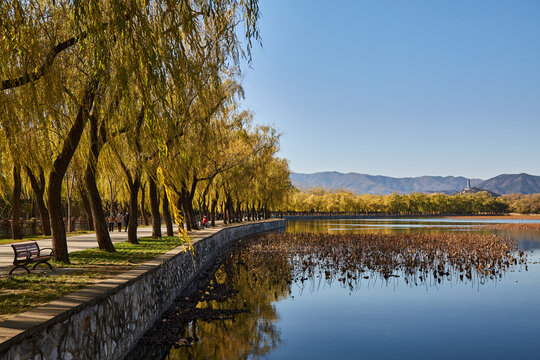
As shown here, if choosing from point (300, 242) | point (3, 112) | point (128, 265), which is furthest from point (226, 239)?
point (3, 112)

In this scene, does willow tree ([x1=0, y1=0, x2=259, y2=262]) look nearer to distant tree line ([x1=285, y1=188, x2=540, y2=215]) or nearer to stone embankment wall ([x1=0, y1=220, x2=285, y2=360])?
stone embankment wall ([x1=0, y1=220, x2=285, y2=360])

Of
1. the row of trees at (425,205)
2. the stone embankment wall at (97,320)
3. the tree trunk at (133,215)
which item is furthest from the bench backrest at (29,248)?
the row of trees at (425,205)

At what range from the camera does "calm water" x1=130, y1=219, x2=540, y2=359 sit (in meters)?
10.0

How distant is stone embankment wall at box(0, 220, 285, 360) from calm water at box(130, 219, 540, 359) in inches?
42.0

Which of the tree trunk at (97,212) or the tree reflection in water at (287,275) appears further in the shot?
the tree trunk at (97,212)

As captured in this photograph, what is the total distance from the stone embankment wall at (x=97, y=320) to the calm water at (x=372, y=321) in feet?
3.50

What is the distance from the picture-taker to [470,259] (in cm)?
2070

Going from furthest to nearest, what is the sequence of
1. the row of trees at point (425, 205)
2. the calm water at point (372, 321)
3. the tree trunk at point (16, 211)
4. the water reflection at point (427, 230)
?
the row of trees at point (425, 205) → the water reflection at point (427, 230) → the tree trunk at point (16, 211) → the calm water at point (372, 321)

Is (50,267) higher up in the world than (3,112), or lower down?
lower down

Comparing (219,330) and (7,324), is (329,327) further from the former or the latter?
(7,324)

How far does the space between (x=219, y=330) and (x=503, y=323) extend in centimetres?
744

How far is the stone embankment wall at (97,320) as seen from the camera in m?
5.18

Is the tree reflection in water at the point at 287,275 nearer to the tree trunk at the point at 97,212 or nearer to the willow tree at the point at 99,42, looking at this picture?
the tree trunk at the point at 97,212

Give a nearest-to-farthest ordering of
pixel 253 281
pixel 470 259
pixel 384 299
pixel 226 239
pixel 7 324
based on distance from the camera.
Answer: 1. pixel 7 324
2. pixel 384 299
3. pixel 253 281
4. pixel 470 259
5. pixel 226 239
